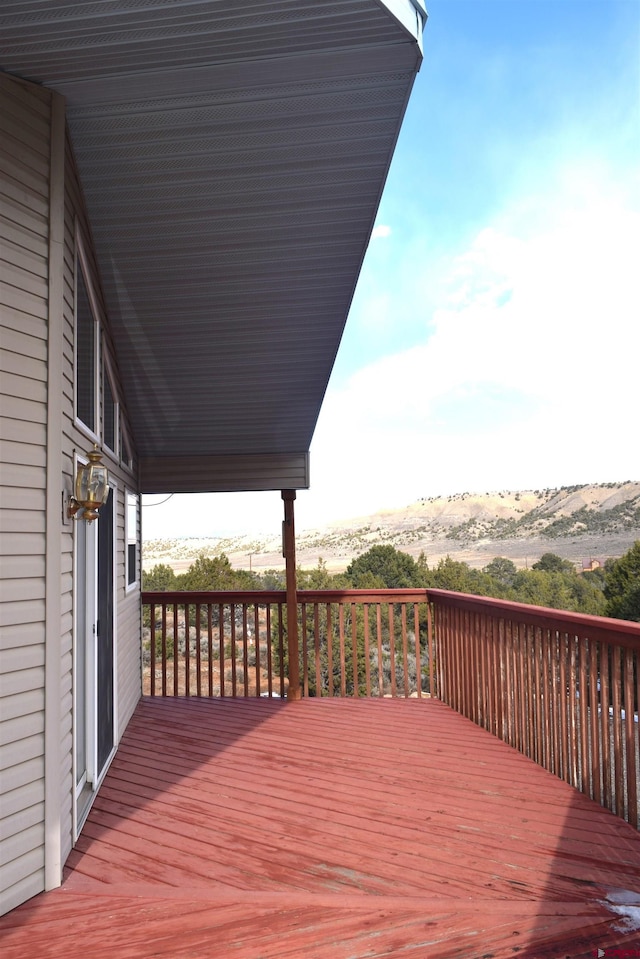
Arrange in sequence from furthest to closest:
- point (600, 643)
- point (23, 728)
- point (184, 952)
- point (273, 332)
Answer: point (273, 332) → point (600, 643) → point (23, 728) → point (184, 952)

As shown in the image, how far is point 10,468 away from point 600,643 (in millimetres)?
2843

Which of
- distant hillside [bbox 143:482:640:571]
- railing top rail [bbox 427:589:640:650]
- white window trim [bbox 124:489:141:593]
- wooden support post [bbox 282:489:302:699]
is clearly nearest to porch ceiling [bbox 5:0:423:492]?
white window trim [bbox 124:489:141:593]

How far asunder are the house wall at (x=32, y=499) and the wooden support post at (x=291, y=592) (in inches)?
126

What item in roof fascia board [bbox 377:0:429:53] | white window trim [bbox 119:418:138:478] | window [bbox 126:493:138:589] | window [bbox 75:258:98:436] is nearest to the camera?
roof fascia board [bbox 377:0:429:53]

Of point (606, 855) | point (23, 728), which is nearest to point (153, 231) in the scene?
point (23, 728)

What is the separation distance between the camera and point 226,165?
314cm

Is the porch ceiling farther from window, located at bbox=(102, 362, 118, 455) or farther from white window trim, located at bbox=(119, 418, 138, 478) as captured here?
window, located at bbox=(102, 362, 118, 455)

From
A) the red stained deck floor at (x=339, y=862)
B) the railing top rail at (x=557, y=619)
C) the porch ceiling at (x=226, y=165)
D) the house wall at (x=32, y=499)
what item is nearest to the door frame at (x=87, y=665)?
the red stained deck floor at (x=339, y=862)

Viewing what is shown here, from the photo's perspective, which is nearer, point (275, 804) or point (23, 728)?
point (23, 728)

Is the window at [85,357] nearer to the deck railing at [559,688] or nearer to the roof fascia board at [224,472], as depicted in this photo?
the roof fascia board at [224,472]

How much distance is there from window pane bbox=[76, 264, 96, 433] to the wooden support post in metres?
2.60

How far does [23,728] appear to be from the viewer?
8.41 ft

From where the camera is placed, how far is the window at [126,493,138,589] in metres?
5.36

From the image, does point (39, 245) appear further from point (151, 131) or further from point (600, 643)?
point (600, 643)
